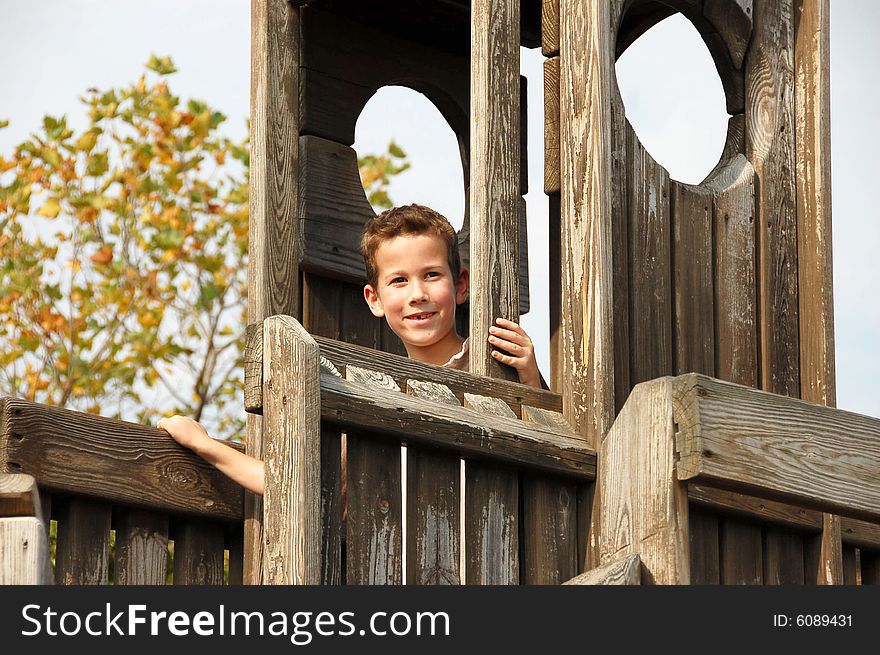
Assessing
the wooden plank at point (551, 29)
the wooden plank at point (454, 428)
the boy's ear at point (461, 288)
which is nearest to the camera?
the wooden plank at point (454, 428)

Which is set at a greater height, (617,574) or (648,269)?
(648,269)

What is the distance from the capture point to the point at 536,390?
4.57m

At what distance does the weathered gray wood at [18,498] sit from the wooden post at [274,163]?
176 cm

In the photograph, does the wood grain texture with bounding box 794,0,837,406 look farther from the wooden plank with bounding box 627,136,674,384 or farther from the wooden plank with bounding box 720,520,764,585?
the wooden plank with bounding box 720,520,764,585

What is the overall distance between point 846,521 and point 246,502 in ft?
5.83

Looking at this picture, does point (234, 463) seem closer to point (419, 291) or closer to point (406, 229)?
point (419, 291)

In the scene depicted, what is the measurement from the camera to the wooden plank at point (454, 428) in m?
3.97

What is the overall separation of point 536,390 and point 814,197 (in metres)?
1.33

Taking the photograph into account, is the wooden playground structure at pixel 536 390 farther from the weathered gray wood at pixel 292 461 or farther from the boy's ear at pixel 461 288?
the boy's ear at pixel 461 288

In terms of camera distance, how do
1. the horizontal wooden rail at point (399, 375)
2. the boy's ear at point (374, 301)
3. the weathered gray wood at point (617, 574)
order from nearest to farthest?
1. the weathered gray wood at point (617, 574)
2. the horizontal wooden rail at point (399, 375)
3. the boy's ear at point (374, 301)

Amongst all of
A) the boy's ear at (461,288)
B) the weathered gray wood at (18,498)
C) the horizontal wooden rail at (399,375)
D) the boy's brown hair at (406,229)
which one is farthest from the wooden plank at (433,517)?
the boy's ear at (461,288)

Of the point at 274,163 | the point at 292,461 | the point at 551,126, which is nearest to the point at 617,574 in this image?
the point at 292,461

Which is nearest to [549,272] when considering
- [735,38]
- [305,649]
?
[735,38]

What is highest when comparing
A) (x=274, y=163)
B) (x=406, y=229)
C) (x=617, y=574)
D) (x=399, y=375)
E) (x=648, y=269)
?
(x=274, y=163)
